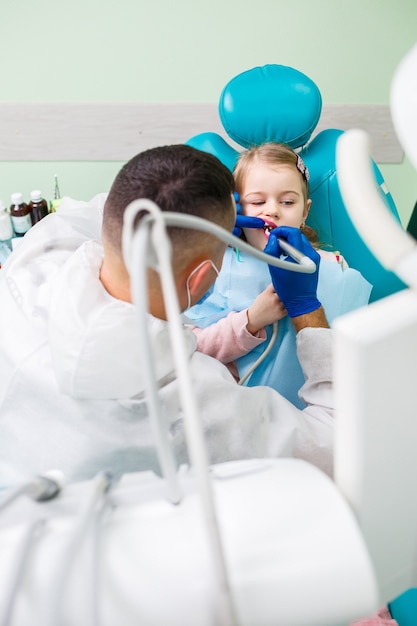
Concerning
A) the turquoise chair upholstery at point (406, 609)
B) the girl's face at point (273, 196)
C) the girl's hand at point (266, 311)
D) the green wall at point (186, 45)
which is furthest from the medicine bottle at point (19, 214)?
the turquoise chair upholstery at point (406, 609)

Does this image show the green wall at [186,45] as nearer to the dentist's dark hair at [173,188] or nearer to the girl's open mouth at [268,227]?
the girl's open mouth at [268,227]

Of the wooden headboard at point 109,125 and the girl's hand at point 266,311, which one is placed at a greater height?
the wooden headboard at point 109,125

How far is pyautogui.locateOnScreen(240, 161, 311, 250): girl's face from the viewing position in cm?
173

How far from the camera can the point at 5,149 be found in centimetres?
258

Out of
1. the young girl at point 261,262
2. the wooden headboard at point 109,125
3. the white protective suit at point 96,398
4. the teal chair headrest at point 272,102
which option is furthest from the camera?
the wooden headboard at point 109,125

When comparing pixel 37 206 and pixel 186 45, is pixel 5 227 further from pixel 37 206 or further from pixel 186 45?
pixel 186 45

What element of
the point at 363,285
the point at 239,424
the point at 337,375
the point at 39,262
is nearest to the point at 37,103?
the point at 39,262

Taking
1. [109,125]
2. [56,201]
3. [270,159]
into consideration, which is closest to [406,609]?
[270,159]

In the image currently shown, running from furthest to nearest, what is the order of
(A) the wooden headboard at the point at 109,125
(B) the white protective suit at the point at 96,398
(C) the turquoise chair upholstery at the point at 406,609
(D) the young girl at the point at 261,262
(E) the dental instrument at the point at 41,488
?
1. (A) the wooden headboard at the point at 109,125
2. (D) the young girl at the point at 261,262
3. (C) the turquoise chair upholstery at the point at 406,609
4. (B) the white protective suit at the point at 96,398
5. (E) the dental instrument at the point at 41,488

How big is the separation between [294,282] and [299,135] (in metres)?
0.83

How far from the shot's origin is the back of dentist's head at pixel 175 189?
0.95 meters

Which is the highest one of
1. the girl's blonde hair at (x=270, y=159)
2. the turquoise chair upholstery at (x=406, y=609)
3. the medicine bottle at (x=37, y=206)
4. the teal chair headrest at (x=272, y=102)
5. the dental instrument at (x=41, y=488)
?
the teal chair headrest at (x=272, y=102)

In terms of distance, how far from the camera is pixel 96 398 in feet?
3.18

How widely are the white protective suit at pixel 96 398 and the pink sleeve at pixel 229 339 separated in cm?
37
